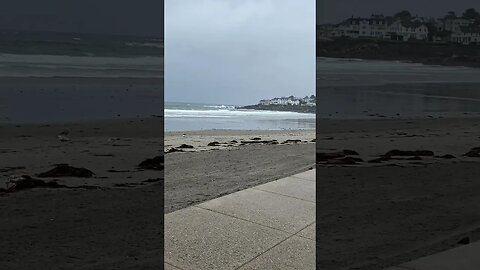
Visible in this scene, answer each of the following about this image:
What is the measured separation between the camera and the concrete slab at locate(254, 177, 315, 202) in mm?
4861

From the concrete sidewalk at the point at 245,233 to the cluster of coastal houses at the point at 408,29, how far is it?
1562 mm

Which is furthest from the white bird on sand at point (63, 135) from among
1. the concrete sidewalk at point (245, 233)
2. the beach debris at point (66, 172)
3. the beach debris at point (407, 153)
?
the beach debris at point (407, 153)

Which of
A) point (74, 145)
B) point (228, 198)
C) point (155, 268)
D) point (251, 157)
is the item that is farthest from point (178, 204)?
point (251, 157)

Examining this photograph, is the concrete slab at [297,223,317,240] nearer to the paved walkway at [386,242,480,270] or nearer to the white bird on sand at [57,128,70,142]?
the paved walkway at [386,242,480,270]

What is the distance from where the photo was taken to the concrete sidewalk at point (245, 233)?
3080 mm

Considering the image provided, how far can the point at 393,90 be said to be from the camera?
3045 millimetres

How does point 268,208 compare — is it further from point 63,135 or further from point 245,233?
point 63,135

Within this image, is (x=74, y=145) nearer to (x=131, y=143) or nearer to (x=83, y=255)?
(x=131, y=143)

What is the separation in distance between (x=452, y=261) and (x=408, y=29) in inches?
62.6

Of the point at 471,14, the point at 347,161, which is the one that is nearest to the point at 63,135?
the point at 347,161

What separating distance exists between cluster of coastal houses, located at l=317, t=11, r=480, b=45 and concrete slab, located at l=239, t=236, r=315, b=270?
60.2 inches

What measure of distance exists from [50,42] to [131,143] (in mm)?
632

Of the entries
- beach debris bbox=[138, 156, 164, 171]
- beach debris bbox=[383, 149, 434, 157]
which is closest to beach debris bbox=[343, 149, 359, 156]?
beach debris bbox=[383, 149, 434, 157]

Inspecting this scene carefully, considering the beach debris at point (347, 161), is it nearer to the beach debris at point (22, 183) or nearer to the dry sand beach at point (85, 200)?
the dry sand beach at point (85, 200)
